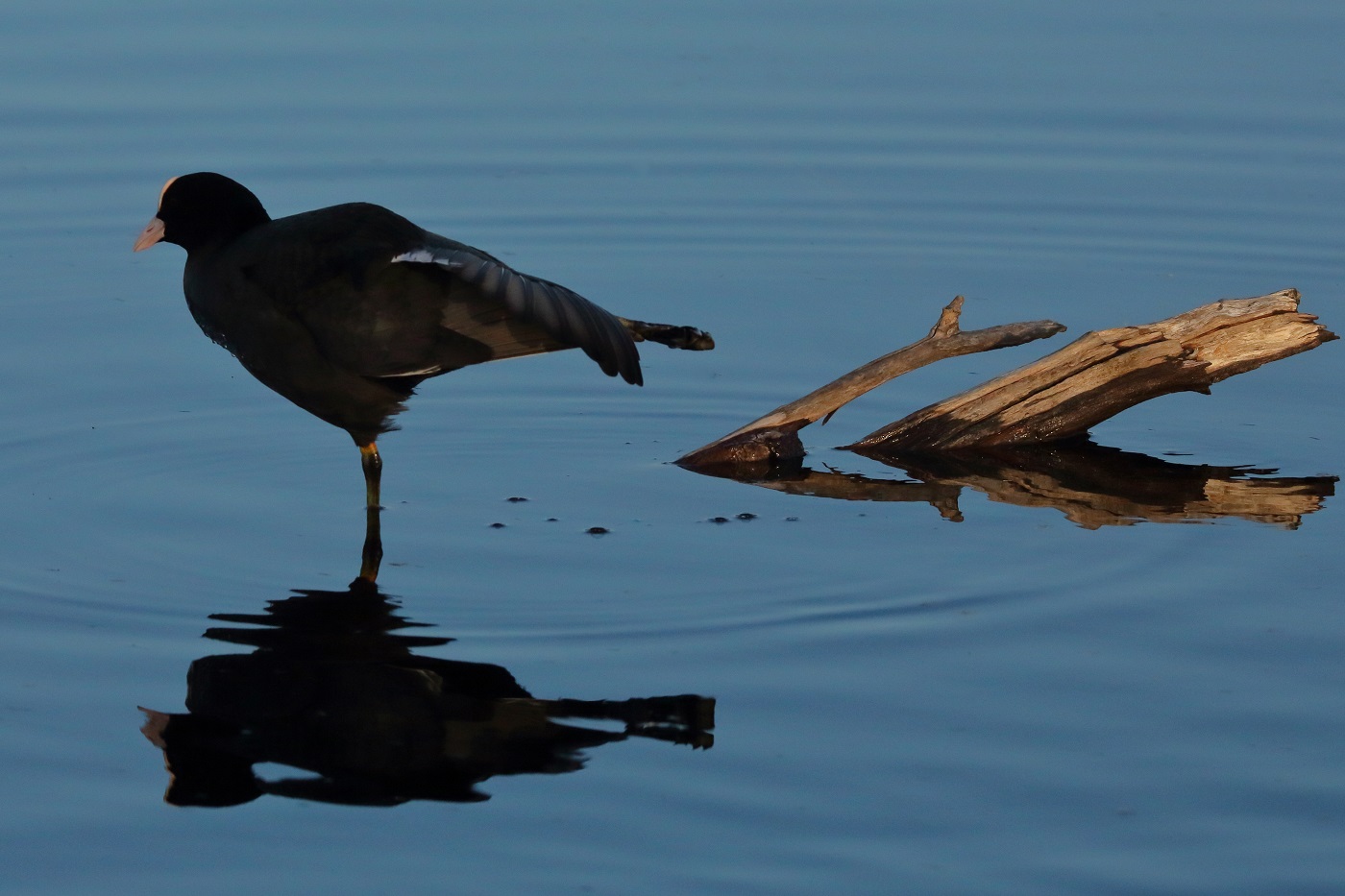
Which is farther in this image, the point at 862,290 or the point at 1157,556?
the point at 862,290

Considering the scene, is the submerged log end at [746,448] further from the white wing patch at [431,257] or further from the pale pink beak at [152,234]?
the pale pink beak at [152,234]

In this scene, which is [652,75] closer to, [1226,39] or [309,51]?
[309,51]

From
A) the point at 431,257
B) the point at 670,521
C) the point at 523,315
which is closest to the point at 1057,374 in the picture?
the point at 670,521

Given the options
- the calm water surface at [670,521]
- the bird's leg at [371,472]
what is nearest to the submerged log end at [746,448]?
the calm water surface at [670,521]

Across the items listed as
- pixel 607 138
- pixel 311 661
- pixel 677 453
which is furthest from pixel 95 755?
pixel 607 138

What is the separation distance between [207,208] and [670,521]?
1.91 m

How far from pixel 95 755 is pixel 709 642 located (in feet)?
5.64

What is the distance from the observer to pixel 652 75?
43.6ft

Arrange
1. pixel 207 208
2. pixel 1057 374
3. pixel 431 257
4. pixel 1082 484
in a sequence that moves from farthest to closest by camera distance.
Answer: pixel 1057 374 → pixel 1082 484 → pixel 207 208 → pixel 431 257

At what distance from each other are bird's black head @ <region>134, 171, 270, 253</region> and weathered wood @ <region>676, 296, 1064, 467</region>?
6.31ft

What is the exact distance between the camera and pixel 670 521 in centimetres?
670

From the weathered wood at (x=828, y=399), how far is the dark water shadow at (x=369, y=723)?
2.08 meters

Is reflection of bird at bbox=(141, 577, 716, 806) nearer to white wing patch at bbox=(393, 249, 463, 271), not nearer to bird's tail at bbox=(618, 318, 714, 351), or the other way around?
white wing patch at bbox=(393, 249, 463, 271)

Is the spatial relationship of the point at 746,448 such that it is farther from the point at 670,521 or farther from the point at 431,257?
the point at 431,257
